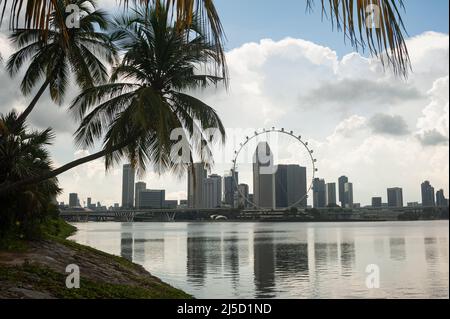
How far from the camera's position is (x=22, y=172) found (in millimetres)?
14281

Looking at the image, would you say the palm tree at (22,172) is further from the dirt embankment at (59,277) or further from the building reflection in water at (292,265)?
the building reflection in water at (292,265)

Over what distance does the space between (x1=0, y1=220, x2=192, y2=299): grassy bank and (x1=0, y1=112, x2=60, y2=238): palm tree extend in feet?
2.96

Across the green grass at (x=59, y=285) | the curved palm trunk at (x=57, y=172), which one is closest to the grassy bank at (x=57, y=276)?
the green grass at (x=59, y=285)

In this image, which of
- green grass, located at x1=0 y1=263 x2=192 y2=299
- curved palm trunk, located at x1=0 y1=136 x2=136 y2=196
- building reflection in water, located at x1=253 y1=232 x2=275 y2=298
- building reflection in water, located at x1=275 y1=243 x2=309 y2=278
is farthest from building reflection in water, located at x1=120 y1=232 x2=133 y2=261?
curved palm trunk, located at x1=0 y1=136 x2=136 y2=196

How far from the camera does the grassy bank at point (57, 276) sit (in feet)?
34.8

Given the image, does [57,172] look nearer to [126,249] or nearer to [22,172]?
[22,172]

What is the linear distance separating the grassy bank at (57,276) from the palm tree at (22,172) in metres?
0.90

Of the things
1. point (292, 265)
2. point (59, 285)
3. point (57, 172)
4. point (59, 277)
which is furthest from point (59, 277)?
point (292, 265)

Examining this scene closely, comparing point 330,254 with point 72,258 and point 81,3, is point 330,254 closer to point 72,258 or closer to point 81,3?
point 72,258

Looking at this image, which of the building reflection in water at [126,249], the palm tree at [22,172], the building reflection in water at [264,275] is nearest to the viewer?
the palm tree at [22,172]
